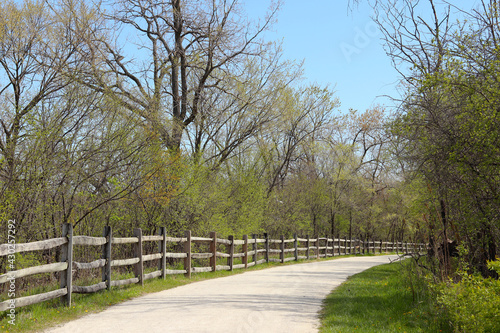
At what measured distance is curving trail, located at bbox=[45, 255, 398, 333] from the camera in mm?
6613

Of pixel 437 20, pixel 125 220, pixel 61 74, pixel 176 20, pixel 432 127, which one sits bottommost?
pixel 125 220

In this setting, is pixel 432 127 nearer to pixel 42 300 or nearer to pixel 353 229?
pixel 42 300

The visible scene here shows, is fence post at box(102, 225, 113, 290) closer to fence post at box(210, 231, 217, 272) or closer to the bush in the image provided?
fence post at box(210, 231, 217, 272)

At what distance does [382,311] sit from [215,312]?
2826 millimetres

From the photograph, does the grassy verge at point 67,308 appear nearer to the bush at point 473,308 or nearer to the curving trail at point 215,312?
the curving trail at point 215,312

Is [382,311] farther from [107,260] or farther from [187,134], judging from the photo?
[187,134]

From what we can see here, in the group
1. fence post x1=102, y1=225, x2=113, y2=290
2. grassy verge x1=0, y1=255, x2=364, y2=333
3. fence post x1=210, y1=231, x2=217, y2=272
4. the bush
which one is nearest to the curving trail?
grassy verge x1=0, y1=255, x2=364, y2=333

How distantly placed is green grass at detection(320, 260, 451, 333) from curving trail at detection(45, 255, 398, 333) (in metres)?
0.31

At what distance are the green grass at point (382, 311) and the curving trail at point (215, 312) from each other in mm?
311

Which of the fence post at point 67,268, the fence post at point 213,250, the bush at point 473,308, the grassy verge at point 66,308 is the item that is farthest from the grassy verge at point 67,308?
the bush at point 473,308

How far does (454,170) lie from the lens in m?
9.08

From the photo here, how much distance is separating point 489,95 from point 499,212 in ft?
6.61

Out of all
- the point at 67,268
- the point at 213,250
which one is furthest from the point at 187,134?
the point at 67,268

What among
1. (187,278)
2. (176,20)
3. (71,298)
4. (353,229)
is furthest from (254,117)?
(353,229)
